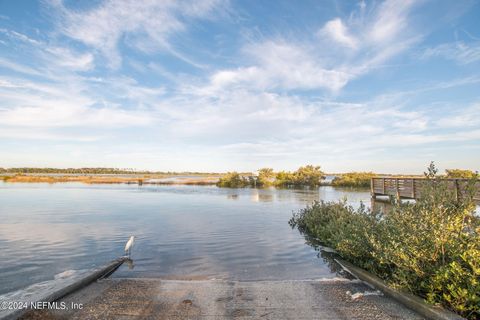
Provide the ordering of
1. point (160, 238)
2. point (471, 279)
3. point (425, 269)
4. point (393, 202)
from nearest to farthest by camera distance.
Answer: point (471, 279) < point (425, 269) < point (393, 202) < point (160, 238)

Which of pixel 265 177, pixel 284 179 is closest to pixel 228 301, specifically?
pixel 284 179

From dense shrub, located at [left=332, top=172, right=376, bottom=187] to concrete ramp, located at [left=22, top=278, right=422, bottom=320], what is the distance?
50007 mm

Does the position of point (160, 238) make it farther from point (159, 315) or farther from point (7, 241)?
point (159, 315)

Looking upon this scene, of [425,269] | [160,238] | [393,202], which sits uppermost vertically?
[393,202]

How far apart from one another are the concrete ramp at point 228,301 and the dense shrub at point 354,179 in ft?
164

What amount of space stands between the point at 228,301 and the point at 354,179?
54024 millimetres

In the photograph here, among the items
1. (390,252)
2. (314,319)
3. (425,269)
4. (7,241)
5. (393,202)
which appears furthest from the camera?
(7,241)

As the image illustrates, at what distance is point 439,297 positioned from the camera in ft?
17.6

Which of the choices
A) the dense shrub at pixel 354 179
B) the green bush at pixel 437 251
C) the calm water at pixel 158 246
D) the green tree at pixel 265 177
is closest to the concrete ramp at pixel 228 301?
the green bush at pixel 437 251

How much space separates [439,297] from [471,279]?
843 millimetres

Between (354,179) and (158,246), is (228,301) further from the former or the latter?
(354,179)

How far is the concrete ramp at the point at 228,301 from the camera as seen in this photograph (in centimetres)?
522

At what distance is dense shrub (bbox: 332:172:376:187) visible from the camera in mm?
53188

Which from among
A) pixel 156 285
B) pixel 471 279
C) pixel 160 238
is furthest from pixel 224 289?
pixel 160 238
